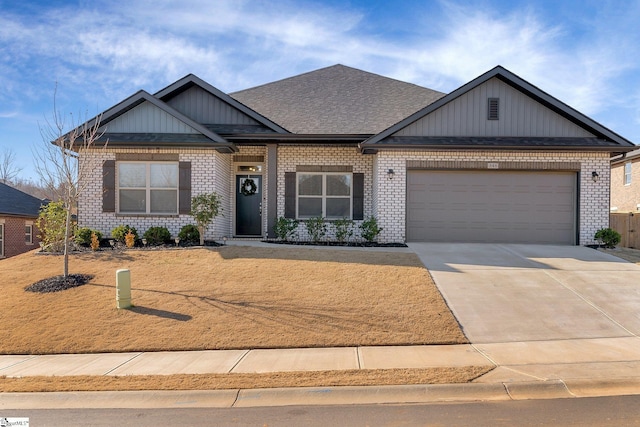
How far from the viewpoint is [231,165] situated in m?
15.9

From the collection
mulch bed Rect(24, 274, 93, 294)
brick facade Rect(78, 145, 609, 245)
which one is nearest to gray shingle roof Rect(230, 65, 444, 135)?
brick facade Rect(78, 145, 609, 245)

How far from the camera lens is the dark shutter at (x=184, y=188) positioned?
45.8 ft

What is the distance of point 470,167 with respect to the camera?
14102mm

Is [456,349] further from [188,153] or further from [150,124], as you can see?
[150,124]

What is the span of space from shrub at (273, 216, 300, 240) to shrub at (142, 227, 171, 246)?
341 centimetres

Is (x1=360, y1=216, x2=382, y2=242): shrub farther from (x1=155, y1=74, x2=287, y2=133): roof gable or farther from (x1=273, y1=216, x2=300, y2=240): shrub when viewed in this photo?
(x1=155, y1=74, x2=287, y2=133): roof gable

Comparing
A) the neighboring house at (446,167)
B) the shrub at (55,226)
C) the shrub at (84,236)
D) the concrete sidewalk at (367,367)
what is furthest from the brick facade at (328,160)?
the concrete sidewalk at (367,367)

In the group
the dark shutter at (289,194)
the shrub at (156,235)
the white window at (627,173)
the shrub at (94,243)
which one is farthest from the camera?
the white window at (627,173)

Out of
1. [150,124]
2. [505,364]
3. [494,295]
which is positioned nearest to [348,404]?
[505,364]

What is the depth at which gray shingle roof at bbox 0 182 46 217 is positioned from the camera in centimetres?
2222

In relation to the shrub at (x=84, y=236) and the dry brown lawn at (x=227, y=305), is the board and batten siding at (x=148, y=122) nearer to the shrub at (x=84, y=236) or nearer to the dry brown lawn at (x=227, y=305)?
the shrub at (x=84, y=236)

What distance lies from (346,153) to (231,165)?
13.6 feet

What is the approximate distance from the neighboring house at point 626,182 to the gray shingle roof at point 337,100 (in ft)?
37.9

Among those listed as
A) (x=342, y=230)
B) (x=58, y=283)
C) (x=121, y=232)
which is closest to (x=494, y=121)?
(x=342, y=230)
